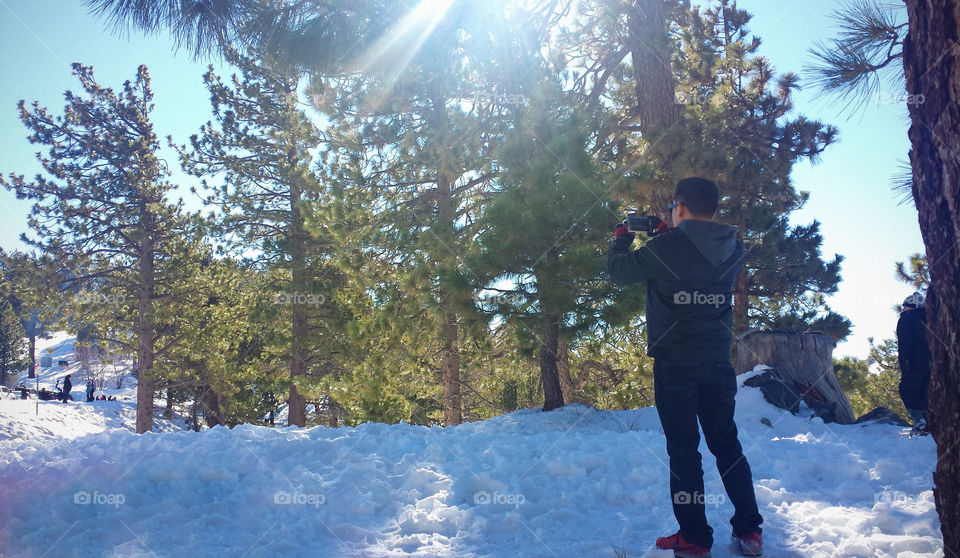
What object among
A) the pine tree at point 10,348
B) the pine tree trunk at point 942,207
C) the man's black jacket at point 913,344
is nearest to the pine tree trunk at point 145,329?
the man's black jacket at point 913,344

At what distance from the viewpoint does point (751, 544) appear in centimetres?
312

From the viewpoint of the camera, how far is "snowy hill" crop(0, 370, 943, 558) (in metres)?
3.45

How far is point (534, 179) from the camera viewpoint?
780 cm

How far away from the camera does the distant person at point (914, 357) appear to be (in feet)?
21.9

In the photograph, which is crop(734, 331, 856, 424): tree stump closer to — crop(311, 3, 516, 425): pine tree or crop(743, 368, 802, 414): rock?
crop(743, 368, 802, 414): rock

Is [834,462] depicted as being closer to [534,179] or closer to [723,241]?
[723,241]

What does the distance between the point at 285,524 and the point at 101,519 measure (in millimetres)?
1128
